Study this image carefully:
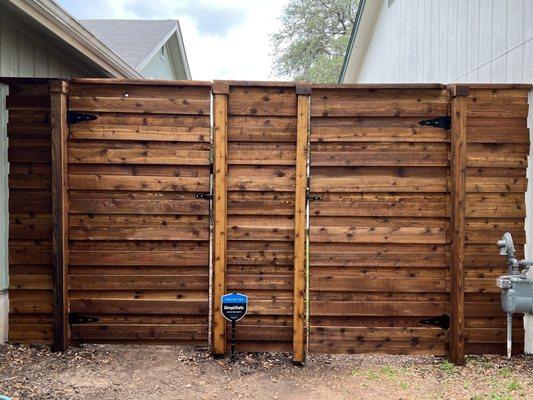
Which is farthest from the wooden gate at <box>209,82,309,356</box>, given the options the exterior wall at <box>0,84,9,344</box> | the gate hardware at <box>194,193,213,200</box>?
the exterior wall at <box>0,84,9,344</box>

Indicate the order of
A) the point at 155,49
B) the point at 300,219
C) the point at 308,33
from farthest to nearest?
the point at 308,33 < the point at 155,49 < the point at 300,219

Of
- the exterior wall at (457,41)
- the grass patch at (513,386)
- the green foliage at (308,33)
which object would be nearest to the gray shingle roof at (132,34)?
the exterior wall at (457,41)

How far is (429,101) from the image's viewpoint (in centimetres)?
380

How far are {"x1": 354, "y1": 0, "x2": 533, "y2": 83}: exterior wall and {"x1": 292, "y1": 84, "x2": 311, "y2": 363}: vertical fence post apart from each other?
5.96 ft

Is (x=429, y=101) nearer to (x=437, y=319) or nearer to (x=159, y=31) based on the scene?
(x=437, y=319)

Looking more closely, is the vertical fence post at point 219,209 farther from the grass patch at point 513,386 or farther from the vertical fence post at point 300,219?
the grass patch at point 513,386

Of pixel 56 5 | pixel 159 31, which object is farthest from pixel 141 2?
pixel 56 5

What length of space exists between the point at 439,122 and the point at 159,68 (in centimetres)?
935

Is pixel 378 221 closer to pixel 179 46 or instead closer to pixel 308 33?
pixel 179 46

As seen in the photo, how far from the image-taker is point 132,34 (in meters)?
11.8

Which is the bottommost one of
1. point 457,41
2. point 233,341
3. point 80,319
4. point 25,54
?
point 233,341

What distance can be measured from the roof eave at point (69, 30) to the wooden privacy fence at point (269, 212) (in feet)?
1.94

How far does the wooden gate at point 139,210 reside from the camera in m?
3.81

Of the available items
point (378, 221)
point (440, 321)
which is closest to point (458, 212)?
point (378, 221)
